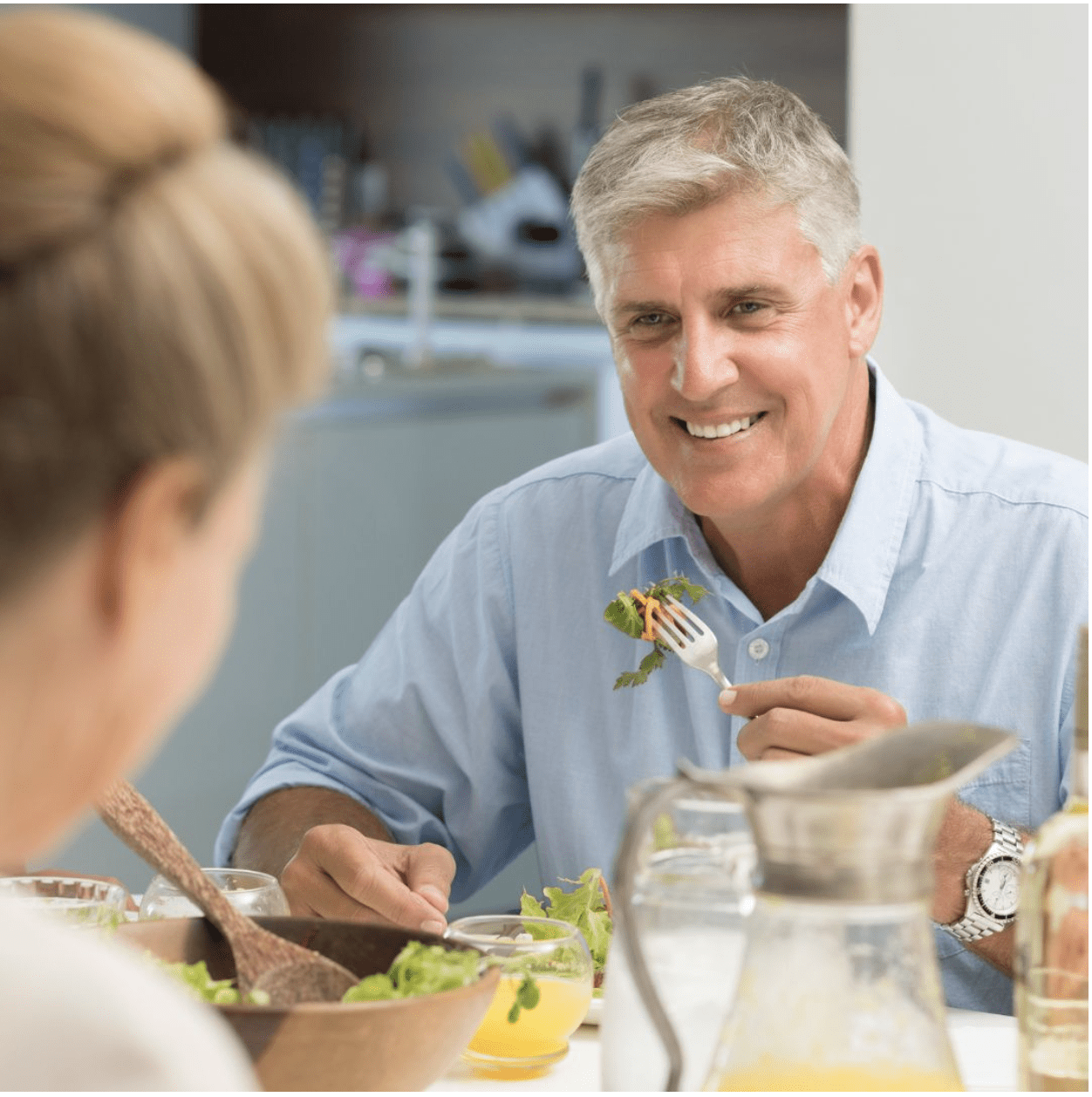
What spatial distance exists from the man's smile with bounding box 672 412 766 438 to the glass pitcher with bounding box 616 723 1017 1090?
913 mm

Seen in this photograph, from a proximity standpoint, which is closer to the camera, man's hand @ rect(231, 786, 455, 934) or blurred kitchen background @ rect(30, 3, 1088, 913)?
man's hand @ rect(231, 786, 455, 934)

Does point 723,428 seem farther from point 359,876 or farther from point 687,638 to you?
point 359,876

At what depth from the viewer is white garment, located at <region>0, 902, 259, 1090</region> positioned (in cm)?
51

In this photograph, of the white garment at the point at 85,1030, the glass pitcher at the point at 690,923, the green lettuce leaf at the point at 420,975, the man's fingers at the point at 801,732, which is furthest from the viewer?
the man's fingers at the point at 801,732

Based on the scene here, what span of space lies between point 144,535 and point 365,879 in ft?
2.79

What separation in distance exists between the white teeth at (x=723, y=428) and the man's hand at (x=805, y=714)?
0.47 metres

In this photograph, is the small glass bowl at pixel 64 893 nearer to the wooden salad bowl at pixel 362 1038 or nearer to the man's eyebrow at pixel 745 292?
the wooden salad bowl at pixel 362 1038

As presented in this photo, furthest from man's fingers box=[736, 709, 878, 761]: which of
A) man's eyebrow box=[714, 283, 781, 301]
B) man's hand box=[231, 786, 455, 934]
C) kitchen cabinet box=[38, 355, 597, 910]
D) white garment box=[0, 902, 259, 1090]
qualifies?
kitchen cabinet box=[38, 355, 597, 910]

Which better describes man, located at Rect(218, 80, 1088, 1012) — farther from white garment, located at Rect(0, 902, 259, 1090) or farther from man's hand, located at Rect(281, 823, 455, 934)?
white garment, located at Rect(0, 902, 259, 1090)

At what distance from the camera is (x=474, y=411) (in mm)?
4223

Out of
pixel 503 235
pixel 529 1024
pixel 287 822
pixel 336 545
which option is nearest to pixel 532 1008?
pixel 529 1024

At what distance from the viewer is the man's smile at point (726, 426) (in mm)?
1654

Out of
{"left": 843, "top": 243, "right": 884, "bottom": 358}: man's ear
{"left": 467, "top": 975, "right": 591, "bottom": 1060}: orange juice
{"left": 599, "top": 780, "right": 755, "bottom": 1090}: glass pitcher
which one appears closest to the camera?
{"left": 599, "top": 780, "right": 755, "bottom": 1090}: glass pitcher

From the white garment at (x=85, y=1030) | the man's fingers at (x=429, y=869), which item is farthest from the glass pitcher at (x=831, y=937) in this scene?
the man's fingers at (x=429, y=869)
